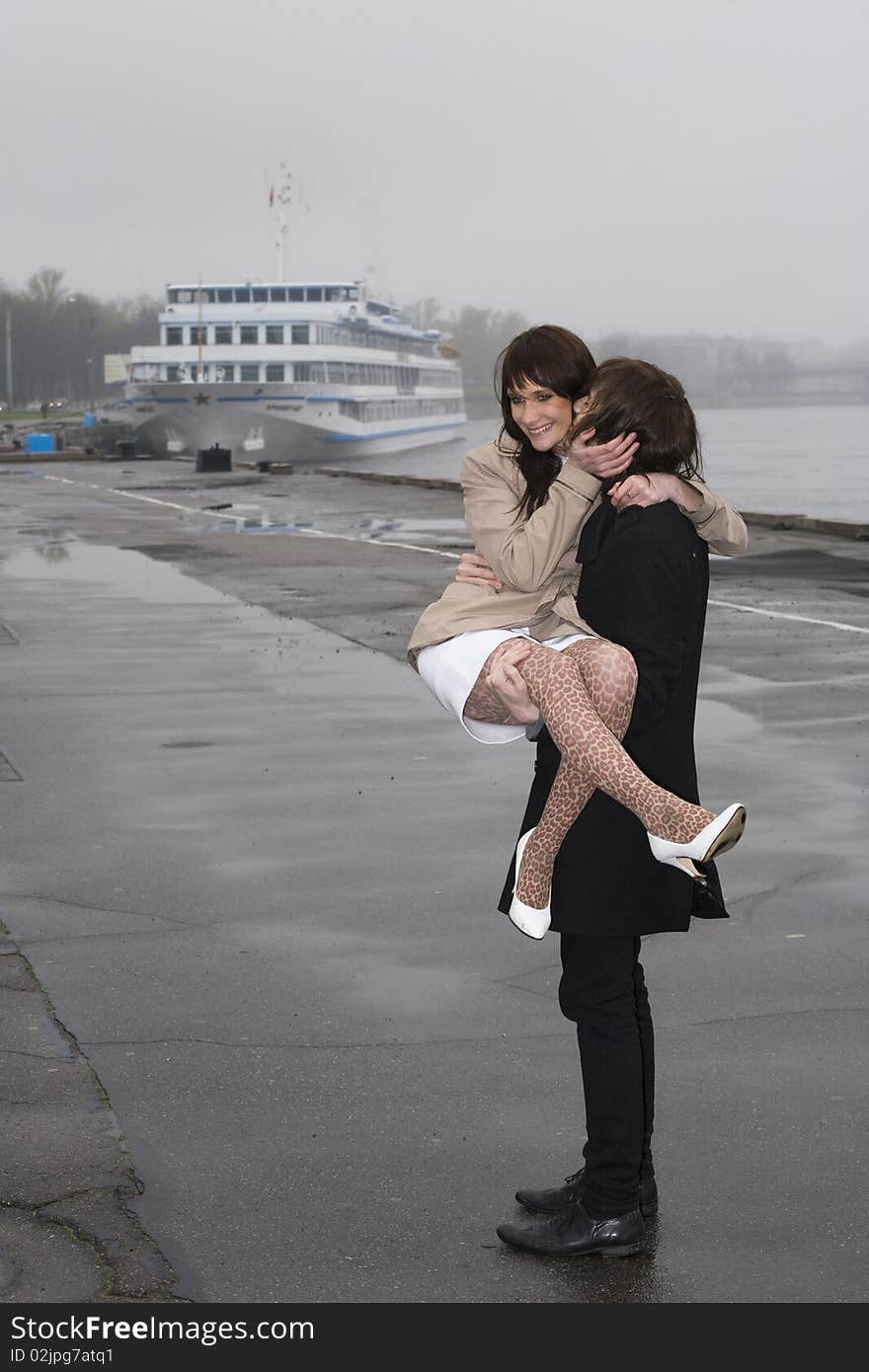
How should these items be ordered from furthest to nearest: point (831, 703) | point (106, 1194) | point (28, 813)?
1. point (831, 703)
2. point (28, 813)
3. point (106, 1194)

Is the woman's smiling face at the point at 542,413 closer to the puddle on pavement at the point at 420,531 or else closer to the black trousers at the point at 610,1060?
the black trousers at the point at 610,1060

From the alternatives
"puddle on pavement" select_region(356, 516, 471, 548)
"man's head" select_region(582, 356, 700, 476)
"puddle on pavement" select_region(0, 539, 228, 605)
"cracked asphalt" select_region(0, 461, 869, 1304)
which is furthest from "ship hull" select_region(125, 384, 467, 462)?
"man's head" select_region(582, 356, 700, 476)

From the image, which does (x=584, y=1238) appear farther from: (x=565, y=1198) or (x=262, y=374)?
(x=262, y=374)

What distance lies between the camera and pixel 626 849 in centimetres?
406

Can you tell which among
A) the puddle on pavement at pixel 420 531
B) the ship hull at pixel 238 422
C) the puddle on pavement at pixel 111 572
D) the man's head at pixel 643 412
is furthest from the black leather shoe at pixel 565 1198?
the ship hull at pixel 238 422

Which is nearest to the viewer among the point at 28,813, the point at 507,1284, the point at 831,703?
the point at 507,1284

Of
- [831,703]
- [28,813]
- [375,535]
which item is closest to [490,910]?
[28,813]

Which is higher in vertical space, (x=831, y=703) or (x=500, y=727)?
(x=500, y=727)

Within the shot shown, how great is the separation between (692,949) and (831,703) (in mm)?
5552

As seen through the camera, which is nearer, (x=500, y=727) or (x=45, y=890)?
(x=500, y=727)

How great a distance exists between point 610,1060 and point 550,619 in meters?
0.95

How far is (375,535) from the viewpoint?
26062mm

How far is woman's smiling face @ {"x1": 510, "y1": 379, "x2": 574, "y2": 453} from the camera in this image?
396 centimetres
